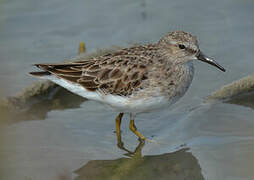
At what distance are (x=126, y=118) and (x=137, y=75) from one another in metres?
1.43

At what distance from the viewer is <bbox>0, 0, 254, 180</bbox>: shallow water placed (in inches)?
282

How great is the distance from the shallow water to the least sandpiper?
62cm

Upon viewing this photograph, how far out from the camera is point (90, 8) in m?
11.6

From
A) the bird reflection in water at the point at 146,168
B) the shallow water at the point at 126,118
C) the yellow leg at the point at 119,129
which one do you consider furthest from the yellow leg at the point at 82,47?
the bird reflection in water at the point at 146,168

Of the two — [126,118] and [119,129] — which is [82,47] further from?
[119,129]

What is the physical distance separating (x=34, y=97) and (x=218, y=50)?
3.74m

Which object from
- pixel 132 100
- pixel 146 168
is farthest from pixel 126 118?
pixel 146 168

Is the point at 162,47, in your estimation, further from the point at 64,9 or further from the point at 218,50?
the point at 64,9

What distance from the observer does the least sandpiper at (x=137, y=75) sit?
25.1 feet

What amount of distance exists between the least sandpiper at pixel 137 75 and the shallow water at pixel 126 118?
62 cm

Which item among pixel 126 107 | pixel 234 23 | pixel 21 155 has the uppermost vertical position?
pixel 234 23

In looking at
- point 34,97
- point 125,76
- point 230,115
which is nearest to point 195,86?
point 230,115

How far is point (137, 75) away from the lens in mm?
7699

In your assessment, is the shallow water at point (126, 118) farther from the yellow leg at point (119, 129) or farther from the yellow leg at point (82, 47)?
the yellow leg at point (82, 47)
